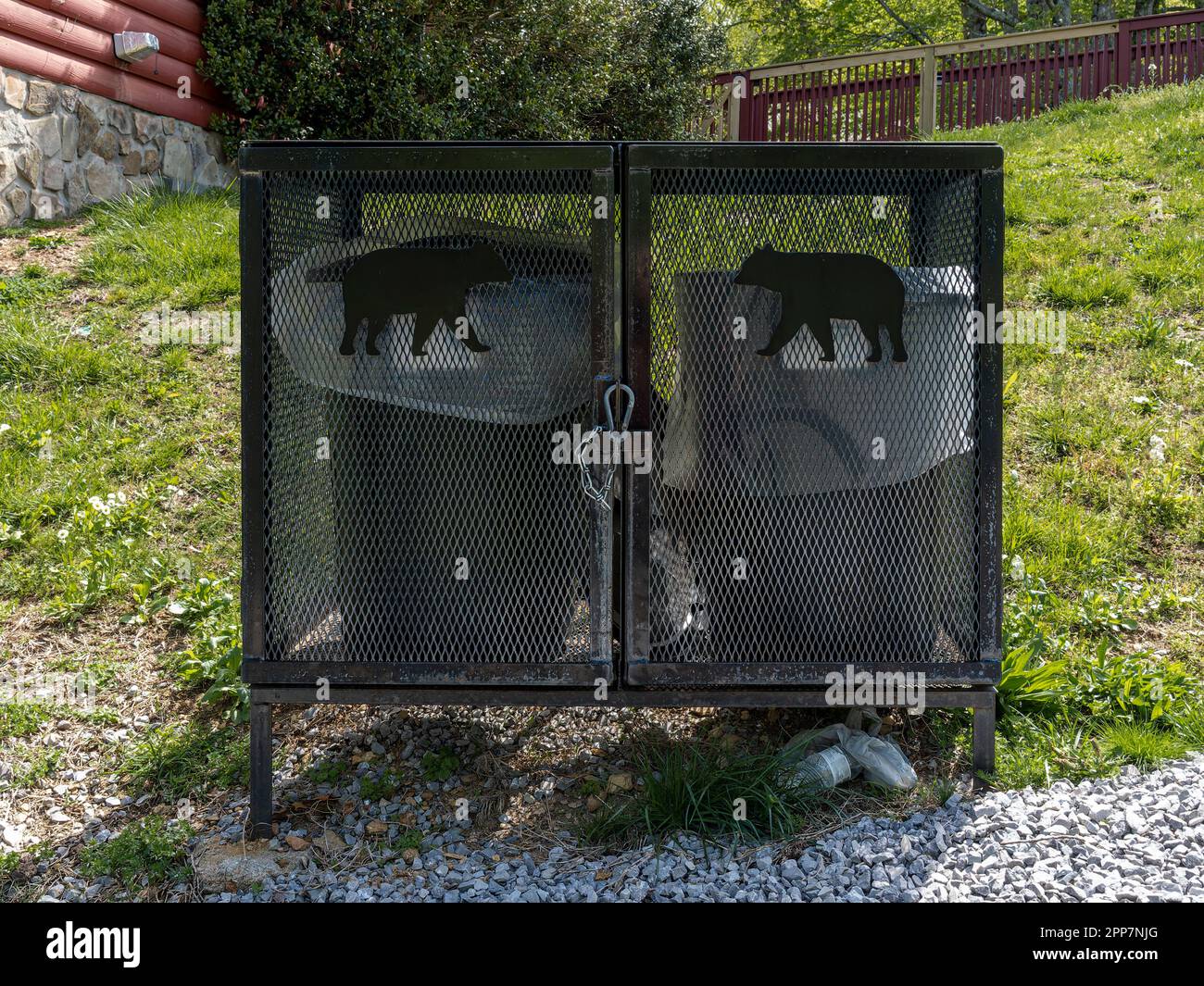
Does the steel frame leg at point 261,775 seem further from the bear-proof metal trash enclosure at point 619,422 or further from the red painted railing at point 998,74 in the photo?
the red painted railing at point 998,74

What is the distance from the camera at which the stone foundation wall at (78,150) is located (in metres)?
6.75

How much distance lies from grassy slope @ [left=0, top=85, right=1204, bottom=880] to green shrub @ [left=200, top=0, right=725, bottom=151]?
60.4 inches

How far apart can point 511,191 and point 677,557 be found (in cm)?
112

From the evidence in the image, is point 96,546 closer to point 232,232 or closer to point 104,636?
point 104,636

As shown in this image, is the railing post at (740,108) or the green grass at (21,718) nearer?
the green grass at (21,718)

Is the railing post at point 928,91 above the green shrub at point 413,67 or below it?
above

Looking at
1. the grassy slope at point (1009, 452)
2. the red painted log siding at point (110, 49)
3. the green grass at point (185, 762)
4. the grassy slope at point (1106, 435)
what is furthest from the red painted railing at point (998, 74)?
the green grass at point (185, 762)

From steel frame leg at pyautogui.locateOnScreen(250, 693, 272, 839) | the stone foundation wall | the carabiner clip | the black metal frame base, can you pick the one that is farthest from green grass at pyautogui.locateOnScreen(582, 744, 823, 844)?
the stone foundation wall

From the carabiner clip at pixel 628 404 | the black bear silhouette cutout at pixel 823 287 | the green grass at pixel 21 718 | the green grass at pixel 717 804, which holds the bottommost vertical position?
the green grass at pixel 717 804

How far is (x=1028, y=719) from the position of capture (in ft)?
11.1

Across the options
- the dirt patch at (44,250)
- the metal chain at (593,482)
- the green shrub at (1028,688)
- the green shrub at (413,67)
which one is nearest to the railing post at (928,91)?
the green shrub at (413,67)

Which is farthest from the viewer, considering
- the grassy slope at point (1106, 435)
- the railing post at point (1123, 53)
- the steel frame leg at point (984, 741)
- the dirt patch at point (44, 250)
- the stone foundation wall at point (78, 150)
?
the railing post at point (1123, 53)

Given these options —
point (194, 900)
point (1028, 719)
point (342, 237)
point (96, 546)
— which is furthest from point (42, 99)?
point (1028, 719)

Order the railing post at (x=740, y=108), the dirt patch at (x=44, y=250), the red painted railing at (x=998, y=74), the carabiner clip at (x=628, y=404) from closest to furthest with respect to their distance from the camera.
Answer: the carabiner clip at (x=628, y=404) → the dirt patch at (x=44, y=250) → the red painted railing at (x=998, y=74) → the railing post at (x=740, y=108)
